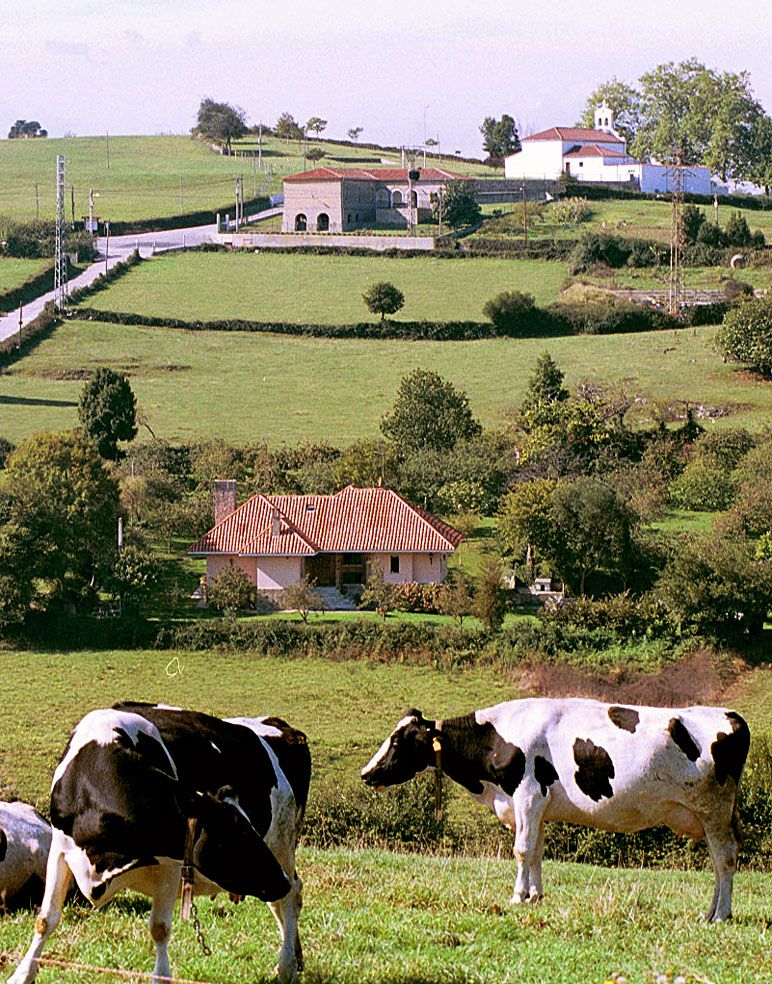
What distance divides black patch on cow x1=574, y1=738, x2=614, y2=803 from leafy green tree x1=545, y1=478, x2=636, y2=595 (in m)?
32.1

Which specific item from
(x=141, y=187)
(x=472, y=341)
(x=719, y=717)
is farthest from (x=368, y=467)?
(x=141, y=187)

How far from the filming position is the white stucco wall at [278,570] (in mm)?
45781

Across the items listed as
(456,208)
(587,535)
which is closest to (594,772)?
(587,535)

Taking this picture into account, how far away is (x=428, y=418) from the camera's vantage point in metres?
59.1

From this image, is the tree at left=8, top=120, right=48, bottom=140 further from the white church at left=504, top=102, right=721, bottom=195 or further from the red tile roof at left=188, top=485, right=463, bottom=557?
the red tile roof at left=188, top=485, right=463, bottom=557

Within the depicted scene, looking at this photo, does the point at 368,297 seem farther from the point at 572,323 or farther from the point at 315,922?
the point at 315,922

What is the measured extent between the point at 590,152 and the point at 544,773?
12314 centimetres

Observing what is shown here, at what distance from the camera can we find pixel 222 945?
9977 mm

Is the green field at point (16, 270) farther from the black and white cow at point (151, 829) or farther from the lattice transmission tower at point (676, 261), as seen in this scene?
the black and white cow at point (151, 829)

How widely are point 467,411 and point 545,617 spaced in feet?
63.5

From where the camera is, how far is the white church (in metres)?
130

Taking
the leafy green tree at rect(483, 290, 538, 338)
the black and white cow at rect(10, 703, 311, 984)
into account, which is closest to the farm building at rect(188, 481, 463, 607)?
the leafy green tree at rect(483, 290, 538, 338)

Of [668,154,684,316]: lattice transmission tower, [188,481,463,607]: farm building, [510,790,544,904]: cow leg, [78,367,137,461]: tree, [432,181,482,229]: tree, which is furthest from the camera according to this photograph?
[432,181,482,229]: tree

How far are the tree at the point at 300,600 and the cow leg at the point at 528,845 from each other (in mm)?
30262
